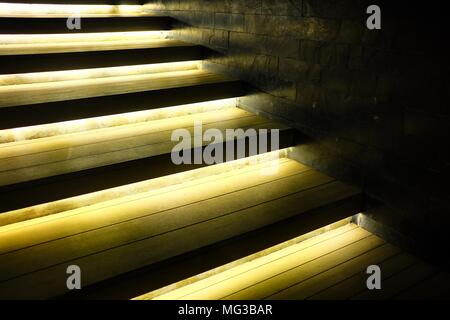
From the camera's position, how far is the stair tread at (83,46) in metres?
3.00

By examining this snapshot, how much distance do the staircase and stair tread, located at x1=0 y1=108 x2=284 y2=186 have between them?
0.01 m

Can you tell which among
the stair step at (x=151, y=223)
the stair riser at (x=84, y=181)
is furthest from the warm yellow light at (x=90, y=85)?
the stair step at (x=151, y=223)

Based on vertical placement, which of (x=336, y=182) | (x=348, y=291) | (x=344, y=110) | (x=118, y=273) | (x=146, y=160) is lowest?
(x=348, y=291)

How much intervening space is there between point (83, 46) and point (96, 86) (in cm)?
64

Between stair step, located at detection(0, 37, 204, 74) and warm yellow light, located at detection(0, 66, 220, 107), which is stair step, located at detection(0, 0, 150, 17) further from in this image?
warm yellow light, located at detection(0, 66, 220, 107)

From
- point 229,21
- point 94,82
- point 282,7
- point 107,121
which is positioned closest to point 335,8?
point 282,7

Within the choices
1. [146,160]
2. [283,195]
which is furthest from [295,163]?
[146,160]

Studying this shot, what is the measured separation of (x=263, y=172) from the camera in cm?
280

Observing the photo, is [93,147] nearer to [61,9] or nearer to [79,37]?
[79,37]

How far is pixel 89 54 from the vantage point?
3.09 m

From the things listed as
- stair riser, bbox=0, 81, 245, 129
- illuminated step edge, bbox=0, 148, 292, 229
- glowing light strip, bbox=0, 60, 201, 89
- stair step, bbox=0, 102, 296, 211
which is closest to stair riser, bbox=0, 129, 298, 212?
stair step, bbox=0, 102, 296, 211

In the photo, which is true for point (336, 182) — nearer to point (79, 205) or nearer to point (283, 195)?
point (283, 195)

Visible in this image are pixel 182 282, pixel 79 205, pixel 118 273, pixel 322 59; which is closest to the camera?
pixel 118 273

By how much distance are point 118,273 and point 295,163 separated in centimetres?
167
